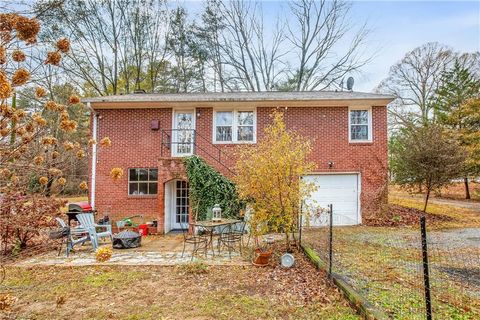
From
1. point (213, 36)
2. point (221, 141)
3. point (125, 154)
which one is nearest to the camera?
point (125, 154)

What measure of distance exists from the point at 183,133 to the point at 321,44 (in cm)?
1672

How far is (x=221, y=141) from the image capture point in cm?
1177

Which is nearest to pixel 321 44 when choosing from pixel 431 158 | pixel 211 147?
pixel 431 158

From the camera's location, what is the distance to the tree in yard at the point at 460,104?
59.8 ft

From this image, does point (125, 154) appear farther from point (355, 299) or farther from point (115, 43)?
point (115, 43)

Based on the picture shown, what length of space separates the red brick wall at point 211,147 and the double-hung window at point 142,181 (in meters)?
0.22

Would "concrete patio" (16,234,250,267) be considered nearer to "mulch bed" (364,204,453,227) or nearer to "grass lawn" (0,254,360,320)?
"grass lawn" (0,254,360,320)

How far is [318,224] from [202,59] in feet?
55.2

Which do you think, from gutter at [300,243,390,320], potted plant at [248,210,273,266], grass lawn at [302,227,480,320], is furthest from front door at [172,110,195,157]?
gutter at [300,243,390,320]

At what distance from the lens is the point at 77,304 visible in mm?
4539

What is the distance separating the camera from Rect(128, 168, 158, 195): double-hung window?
1155cm

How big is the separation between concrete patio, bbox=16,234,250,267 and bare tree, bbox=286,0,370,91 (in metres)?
18.0

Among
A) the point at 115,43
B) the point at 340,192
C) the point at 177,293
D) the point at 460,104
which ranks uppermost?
the point at 115,43

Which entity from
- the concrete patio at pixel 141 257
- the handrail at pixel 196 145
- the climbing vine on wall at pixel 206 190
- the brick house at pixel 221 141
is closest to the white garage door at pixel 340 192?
the brick house at pixel 221 141
